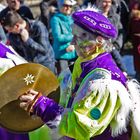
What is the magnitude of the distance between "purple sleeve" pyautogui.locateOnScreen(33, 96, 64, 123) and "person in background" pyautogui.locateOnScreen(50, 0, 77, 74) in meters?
3.90

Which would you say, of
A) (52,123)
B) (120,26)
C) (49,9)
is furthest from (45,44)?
(52,123)

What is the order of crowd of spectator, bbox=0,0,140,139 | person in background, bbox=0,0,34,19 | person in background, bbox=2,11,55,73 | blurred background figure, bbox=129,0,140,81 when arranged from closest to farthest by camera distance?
person in background, bbox=2,11,55,73, crowd of spectator, bbox=0,0,140,139, person in background, bbox=0,0,34,19, blurred background figure, bbox=129,0,140,81

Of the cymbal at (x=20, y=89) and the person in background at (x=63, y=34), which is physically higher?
the cymbal at (x=20, y=89)

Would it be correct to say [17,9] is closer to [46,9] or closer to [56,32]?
[56,32]

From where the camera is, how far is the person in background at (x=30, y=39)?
679 centimetres

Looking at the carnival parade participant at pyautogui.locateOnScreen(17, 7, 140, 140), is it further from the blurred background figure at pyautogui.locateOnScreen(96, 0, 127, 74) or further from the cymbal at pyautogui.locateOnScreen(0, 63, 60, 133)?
the blurred background figure at pyautogui.locateOnScreen(96, 0, 127, 74)

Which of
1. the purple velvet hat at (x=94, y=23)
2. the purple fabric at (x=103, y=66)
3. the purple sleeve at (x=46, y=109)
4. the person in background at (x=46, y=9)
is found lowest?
the person in background at (x=46, y=9)

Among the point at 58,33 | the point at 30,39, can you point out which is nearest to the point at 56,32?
the point at 58,33

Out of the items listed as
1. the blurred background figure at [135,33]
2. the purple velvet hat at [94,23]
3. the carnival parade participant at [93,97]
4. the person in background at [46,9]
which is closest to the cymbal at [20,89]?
the carnival parade participant at [93,97]

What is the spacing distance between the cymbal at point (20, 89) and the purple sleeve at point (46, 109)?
19 cm

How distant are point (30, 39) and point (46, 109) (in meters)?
3.27

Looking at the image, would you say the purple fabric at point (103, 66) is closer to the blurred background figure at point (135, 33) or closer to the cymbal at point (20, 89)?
the cymbal at point (20, 89)

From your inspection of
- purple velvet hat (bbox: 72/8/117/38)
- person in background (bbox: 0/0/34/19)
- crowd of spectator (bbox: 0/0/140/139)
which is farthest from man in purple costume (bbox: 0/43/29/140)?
person in background (bbox: 0/0/34/19)

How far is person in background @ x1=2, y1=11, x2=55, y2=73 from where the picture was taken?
22.3ft
